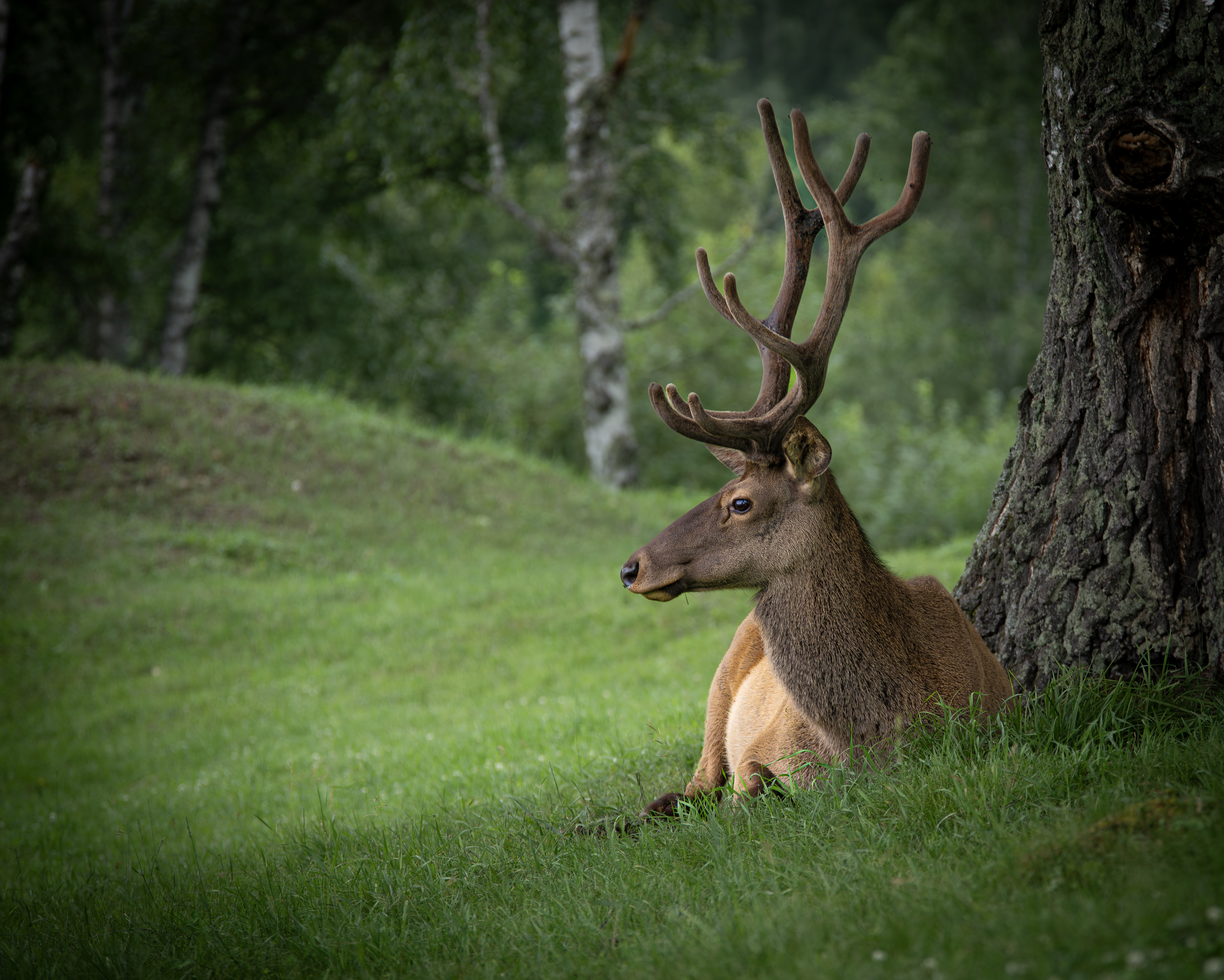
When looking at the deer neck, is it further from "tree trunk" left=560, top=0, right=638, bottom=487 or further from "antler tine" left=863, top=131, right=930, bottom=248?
"tree trunk" left=560, top=0, right=638, bottom=487

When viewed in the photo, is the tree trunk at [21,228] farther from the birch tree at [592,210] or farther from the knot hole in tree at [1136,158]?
the knot hole in tree at [1136,158]

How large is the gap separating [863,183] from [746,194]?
11.1 meters

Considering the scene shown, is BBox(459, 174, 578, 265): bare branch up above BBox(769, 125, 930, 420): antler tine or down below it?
above

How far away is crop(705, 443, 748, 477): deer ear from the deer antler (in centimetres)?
6

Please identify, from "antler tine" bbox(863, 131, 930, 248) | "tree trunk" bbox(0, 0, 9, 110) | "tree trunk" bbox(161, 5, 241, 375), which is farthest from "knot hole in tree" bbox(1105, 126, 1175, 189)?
"tree trunk" bbox(161, 5, 241, 375)

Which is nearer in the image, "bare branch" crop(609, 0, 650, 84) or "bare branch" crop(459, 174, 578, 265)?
"bare branch" crop(609, 0, 650, 84)

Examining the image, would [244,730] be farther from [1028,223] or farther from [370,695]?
[1028,223]

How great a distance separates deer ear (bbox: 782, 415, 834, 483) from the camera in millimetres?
3723

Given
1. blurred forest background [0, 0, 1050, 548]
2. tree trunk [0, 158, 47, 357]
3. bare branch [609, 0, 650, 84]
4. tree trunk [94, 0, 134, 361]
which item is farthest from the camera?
tree trunk [94, 0, 134, 361]

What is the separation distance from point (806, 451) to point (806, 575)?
460mm

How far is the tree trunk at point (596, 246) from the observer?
46.5 feet

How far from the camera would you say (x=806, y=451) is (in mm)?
3766

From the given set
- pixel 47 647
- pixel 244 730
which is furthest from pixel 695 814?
pixel 47 647

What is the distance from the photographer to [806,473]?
3781mm
